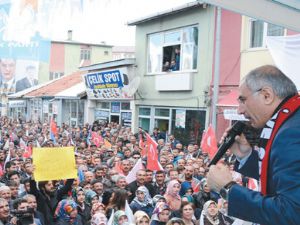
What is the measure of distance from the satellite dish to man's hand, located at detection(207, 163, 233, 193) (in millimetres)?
16648

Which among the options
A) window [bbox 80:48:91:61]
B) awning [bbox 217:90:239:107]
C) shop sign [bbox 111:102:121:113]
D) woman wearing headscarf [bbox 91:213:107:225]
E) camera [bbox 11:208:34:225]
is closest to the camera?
camera [bbox 11:208:34:225]

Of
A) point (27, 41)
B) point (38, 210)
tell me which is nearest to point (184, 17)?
point (27, 41)

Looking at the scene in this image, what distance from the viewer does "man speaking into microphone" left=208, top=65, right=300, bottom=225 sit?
4.34 feet

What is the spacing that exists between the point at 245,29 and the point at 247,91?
12.6 metres

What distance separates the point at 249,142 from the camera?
195 centimetres

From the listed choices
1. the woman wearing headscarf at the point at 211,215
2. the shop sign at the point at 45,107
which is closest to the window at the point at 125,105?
the shop sign at the point at 45,107

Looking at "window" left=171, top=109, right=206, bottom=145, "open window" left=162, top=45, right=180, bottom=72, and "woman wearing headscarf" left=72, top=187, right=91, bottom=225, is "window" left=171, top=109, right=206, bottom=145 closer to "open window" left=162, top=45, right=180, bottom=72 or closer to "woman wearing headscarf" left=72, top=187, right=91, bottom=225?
"open window" left=162, top=45, right=180, bottom=72

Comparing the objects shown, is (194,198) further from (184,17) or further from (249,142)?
(184,17)

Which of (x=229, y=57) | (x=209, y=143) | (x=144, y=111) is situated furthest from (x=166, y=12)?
(x=209, y=143)

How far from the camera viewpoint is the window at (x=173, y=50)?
15562 mm

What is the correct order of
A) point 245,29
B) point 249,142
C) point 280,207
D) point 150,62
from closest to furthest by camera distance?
point 280,207, point 249,142, point 245,29, point 150,62

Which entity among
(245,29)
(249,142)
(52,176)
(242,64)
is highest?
(245,29)

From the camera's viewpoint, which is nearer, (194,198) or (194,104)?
(194,198)

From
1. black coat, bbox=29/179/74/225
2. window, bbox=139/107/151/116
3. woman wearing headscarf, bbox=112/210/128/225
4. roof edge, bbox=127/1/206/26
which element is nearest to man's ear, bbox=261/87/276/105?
woman wearing headscarf, bbox=112/210/128/225
